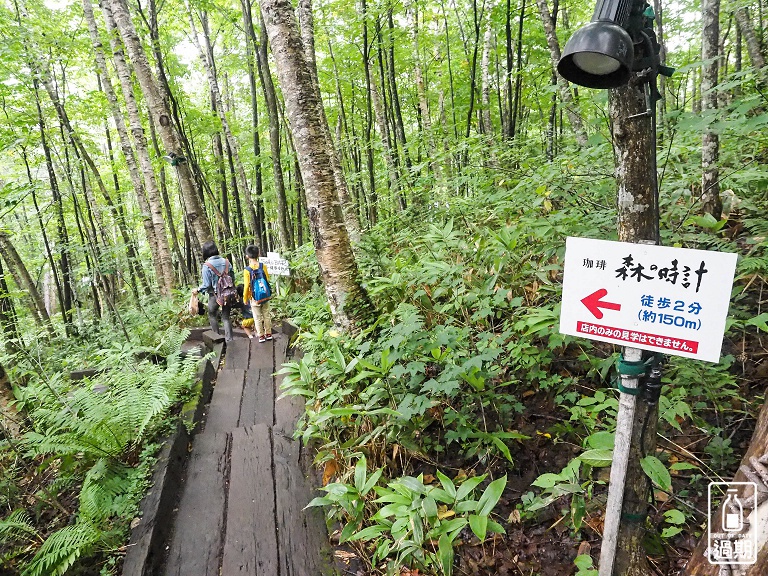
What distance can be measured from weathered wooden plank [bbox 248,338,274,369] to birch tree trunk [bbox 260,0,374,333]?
2236mm

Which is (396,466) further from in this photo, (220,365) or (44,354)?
(44,354)

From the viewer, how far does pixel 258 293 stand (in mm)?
6465

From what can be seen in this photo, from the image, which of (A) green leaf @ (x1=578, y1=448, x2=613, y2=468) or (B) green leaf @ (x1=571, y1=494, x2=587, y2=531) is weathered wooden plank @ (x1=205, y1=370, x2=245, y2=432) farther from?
(A) green leaf @ (x1=578, y1=448, x2=613, y2=468)

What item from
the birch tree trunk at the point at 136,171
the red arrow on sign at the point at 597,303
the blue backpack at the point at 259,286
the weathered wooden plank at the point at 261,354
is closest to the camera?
the red arrow on sign at the point at 597,303

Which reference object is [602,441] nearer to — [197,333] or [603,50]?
[603,50]

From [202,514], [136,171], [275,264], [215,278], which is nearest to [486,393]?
[202,514]

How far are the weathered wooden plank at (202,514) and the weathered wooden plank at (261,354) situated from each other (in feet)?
6.33

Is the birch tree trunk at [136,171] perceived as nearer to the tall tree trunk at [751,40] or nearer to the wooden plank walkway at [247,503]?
the wooden plank walkway at [247,503]

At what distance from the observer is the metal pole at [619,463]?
1743mm

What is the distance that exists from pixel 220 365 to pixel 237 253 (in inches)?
496

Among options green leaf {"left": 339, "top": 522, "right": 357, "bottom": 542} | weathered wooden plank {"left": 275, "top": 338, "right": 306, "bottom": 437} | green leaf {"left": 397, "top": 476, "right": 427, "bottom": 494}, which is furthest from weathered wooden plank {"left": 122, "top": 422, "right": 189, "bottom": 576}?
green leaf {"left": 397, "top": 476, "right": 427, "bottom": 494}

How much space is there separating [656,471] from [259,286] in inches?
226

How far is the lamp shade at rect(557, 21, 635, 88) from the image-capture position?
140cm

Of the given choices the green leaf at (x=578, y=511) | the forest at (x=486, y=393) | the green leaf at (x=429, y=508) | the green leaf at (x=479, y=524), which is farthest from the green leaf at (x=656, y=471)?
the green leaf at (x=429, y=508)
